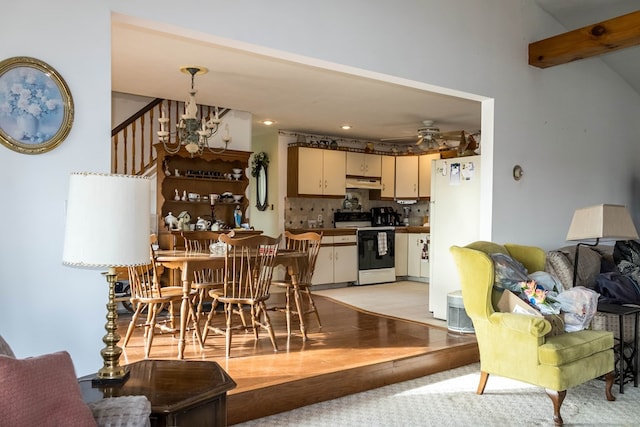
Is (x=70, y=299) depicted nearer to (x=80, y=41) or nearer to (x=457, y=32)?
Result: (x=80, y=41)

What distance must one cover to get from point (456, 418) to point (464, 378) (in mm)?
848

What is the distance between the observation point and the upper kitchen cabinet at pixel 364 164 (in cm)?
852

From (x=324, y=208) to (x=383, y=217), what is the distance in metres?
1.17

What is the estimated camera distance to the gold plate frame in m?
2.41

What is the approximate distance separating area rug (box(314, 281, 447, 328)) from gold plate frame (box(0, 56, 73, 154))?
12.5 ft

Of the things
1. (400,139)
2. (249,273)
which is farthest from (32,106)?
(400,139)

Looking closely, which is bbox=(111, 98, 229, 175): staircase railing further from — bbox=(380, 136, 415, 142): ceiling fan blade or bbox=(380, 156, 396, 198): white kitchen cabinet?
bbox=(380, 136, 415, 142): ceiling fan blade

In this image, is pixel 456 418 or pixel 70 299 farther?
pixel 456 418

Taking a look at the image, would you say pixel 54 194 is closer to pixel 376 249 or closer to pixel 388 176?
pixel 376 249

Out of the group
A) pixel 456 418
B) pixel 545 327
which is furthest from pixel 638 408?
pixel 456 418

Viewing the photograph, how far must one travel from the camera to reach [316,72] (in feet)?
15.7

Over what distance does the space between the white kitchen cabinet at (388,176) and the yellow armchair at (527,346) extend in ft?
17.2

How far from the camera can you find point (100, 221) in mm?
1830

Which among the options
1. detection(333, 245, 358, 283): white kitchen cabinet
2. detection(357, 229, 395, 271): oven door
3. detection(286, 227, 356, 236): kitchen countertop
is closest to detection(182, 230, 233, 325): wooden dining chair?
detection(286, 227, 356, 236): kitchen countertop
